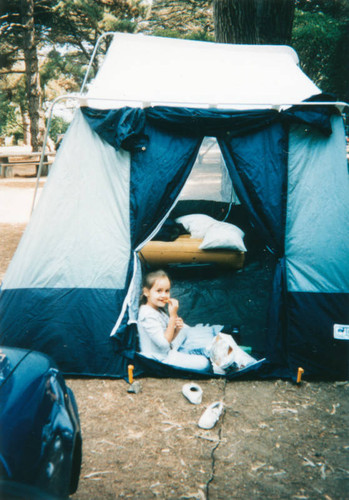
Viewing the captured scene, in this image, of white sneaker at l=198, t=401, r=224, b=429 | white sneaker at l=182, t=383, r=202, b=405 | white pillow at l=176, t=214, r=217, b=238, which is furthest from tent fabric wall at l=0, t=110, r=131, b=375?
→ white pillow at l=176, t=214, r=217, b=238

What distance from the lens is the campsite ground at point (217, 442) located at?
8.42ft

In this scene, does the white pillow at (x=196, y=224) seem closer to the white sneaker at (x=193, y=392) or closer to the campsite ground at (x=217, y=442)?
the campsite ground at (x=217, y=442)

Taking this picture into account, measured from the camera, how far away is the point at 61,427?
75.9 inches

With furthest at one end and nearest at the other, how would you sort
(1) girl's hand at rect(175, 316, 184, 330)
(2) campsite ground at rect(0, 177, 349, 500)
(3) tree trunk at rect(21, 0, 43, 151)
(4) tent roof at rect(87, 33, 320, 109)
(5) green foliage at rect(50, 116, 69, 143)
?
(5) green foliage at rect(50, 116, 69, 143) → (3) tree trunk at rect(21, 0, 43, 151) → (4) tent roof at rect(87, 33, 320, 109) → (1) girl's hand at rect(175, 316, 184, 330) → (2) campsite ground at rect(0, 177, 349, 500)

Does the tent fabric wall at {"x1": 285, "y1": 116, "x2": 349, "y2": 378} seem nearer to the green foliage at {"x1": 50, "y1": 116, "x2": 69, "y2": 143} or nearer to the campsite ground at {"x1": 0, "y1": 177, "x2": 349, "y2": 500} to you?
the campsite ground at {"x1": 0, "y1": 177, "x2": 349, "y2": 500}

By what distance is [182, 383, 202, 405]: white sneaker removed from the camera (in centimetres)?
338

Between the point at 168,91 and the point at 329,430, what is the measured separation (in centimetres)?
327

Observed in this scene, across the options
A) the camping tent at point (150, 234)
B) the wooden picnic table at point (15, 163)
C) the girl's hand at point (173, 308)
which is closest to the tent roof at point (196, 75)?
the camping tent at point (150, 234)

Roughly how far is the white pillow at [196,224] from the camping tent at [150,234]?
2.34m

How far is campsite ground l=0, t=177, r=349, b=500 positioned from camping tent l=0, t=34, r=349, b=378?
26cm

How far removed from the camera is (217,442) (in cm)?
297

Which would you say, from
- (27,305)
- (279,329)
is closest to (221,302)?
(279,329)

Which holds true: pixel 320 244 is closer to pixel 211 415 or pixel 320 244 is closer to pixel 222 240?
pixel 211 415

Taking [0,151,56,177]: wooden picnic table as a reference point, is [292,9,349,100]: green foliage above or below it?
above
